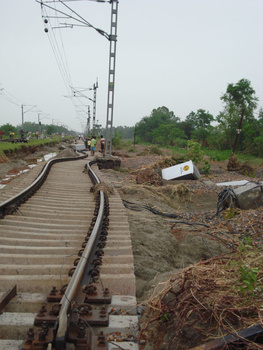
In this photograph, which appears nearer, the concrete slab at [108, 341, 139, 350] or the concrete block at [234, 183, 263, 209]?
the concrete slab at [108, 341, 139, 350]

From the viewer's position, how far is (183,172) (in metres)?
13.9

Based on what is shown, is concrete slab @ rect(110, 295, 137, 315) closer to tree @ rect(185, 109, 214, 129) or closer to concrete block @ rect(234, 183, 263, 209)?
concrete block @ rect(234, 183, 263, 209)

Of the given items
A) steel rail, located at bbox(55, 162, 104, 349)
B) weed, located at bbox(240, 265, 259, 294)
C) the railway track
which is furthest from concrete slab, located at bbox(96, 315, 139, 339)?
weed, located at bbox(240, 265, 259, 294)

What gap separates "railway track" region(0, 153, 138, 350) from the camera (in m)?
1.93

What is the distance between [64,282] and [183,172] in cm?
1169

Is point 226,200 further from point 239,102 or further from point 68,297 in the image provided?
point 239,102

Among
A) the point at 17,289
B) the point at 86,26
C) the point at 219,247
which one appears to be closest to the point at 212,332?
the point at 17,289

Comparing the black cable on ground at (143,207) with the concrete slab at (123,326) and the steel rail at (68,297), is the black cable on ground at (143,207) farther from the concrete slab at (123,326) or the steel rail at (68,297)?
the concrete slab at (123,326)

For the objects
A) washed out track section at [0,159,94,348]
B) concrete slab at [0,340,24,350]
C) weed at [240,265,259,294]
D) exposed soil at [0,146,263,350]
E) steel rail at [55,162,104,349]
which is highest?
weed at [240,265,259,294]

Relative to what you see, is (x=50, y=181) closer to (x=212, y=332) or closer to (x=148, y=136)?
(x=212, y=332)

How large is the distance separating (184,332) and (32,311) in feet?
3.98

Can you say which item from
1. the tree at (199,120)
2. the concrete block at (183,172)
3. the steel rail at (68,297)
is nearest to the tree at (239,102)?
the tree at (199,120)

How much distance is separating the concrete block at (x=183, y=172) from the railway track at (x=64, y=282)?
9026 mm

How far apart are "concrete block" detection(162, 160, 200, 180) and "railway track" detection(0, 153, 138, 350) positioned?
29.6ft
